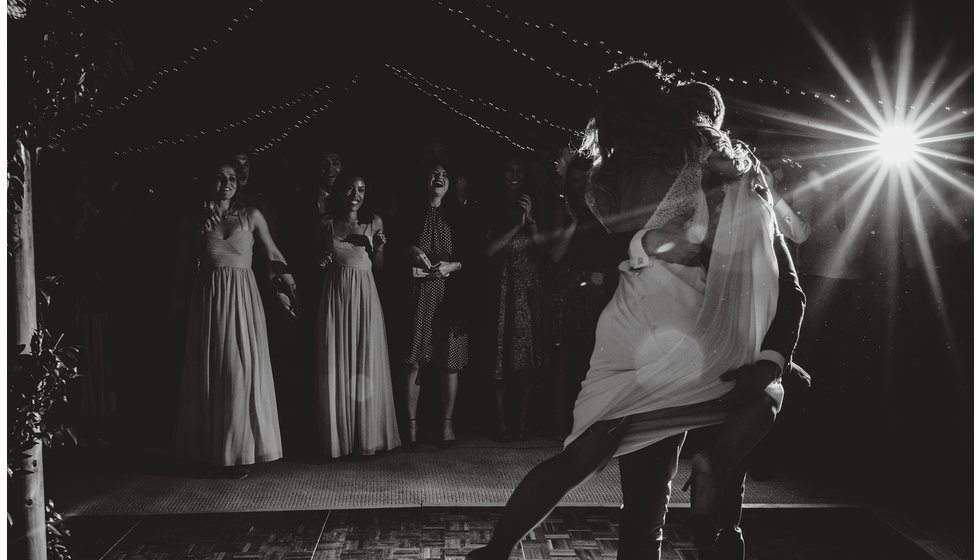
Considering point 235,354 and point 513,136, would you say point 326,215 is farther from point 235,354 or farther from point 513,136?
point 513,136

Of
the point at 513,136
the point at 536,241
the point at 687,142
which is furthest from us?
the point at 513,136

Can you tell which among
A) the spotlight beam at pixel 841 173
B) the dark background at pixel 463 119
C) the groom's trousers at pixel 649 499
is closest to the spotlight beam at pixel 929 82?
the dark background at pixel 463 119

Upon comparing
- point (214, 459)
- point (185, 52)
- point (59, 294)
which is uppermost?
point (185, 52)

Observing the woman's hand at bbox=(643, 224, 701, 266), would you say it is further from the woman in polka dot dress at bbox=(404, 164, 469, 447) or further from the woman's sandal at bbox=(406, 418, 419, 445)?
the woman's sandal at bbox=(406, 418, 419, 445)

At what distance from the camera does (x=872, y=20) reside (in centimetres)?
399

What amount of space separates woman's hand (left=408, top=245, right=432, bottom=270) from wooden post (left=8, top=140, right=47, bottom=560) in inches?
91.4

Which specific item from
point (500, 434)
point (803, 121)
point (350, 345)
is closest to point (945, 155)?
point (803, 121)

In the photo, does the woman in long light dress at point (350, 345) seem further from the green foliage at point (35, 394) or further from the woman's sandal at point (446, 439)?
the green foliage at point (35, 394)

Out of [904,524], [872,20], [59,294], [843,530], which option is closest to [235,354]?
[59,294]

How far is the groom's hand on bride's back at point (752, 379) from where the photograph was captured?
1.84 metres

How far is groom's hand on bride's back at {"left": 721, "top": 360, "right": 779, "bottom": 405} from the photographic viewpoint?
1.84 meters

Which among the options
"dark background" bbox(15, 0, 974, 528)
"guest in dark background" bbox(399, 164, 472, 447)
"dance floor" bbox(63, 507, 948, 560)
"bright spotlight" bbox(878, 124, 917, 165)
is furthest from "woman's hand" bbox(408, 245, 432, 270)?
"bright spotlight" bbox(878, 124, 917, 165)

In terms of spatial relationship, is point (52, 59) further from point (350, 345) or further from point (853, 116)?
point (853, 116)

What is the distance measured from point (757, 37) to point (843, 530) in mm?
2747
